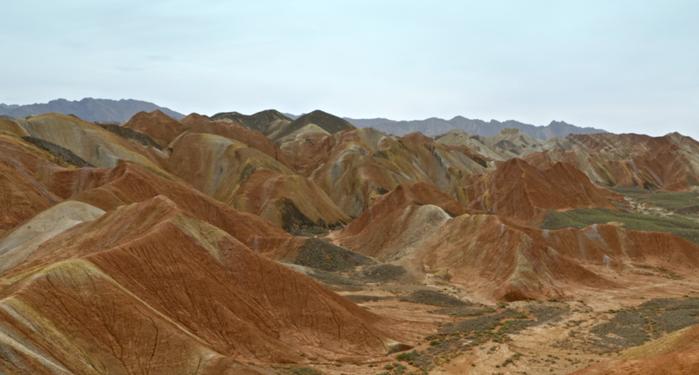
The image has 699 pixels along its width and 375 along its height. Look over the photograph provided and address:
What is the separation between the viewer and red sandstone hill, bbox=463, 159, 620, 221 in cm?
11038

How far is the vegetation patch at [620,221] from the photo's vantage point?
3633 inches

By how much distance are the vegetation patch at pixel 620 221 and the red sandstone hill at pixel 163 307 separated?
219 feet

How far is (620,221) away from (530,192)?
1842 centimetres

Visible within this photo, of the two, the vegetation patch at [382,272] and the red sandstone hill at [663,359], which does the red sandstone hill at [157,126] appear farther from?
the red sandstone hill at [663,359]

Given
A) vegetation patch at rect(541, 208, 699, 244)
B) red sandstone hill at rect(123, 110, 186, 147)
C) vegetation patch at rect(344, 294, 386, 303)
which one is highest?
red sandstone hill at rect(123, 110, 186, 147)

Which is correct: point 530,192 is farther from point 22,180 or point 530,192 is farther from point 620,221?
point 22,180

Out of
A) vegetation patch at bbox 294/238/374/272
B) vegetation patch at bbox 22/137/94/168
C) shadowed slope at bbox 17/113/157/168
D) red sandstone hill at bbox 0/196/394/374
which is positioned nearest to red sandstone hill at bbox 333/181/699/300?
vegetation patch at bbox 294/238/374/272

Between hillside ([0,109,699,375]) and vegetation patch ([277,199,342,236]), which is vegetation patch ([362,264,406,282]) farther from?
vegetation patch ([277,199,342,236])

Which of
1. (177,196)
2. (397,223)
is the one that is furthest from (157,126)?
(397,223)

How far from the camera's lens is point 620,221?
98.8 m

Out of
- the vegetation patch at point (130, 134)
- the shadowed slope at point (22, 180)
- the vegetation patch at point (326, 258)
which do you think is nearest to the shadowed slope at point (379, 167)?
the vegetation patch at point (130, 134)

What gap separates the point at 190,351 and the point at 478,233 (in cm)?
4986

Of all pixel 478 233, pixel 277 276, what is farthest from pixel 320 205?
pixel 277 276

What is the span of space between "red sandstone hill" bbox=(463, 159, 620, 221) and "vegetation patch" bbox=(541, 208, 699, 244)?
4128mm
